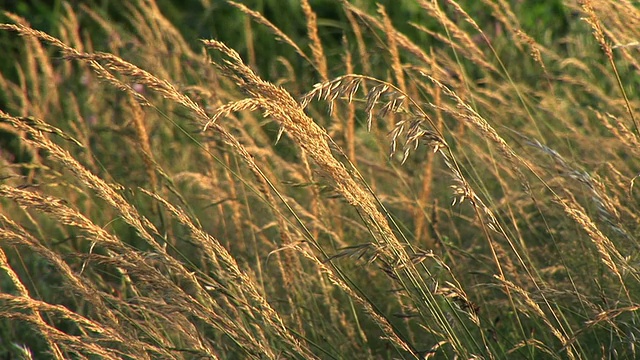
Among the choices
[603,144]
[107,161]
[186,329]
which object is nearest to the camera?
[186,329]

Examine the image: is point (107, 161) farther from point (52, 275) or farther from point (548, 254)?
point (548, 254)

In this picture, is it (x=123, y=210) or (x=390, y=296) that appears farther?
(x=390, y=296)

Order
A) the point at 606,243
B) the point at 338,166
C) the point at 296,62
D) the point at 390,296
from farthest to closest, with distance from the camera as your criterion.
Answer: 1. the point at 296,62
2. the point at 390,296
3. the point at 606,243
4. the point at 338,166

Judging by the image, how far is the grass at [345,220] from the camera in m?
1.68

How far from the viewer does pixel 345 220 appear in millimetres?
2684

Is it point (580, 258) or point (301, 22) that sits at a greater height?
point (580, 258)

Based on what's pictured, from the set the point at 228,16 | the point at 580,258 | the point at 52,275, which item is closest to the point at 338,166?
the point at 580,258

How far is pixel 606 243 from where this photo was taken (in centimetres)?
171

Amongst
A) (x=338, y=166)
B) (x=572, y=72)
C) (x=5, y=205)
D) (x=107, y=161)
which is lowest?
(x=5, y=205)

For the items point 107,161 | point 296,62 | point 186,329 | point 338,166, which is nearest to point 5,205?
point 107,161

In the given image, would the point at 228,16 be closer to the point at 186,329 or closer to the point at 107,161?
the point at 107,161

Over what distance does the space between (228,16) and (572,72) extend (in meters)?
2.61

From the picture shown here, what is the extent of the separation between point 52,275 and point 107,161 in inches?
31.0

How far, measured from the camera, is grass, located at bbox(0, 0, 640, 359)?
5.51 ft
